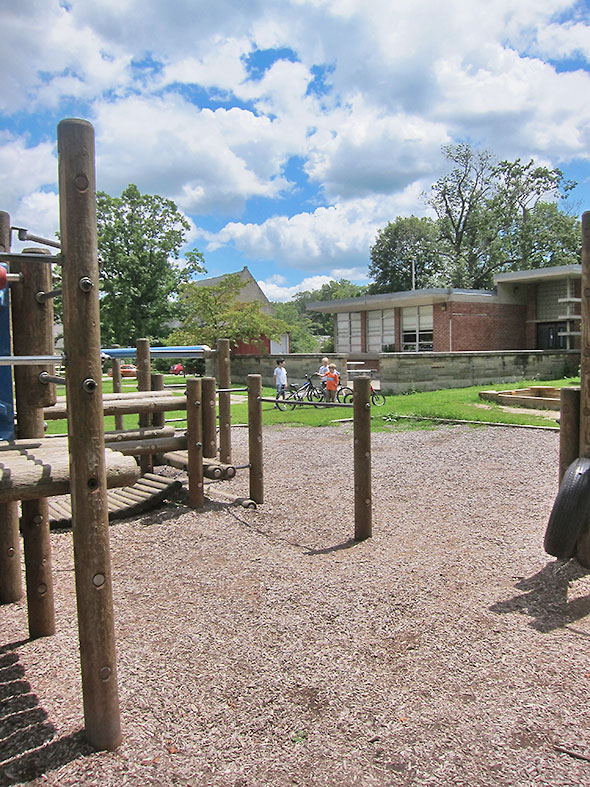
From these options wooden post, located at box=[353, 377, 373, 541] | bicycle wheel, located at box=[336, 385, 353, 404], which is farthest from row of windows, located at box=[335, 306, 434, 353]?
wooden post, located at box=[353, 377, 373, 541]

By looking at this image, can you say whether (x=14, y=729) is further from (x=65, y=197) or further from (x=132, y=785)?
(x=65, y=197)

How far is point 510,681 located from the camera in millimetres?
2941

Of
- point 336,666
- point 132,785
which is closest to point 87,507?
point 132,785

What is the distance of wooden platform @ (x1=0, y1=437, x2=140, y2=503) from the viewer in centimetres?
238

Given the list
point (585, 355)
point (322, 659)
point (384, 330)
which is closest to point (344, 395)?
point (384, 330)

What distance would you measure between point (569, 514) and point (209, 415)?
3.81 metres

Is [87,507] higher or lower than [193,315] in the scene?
lower

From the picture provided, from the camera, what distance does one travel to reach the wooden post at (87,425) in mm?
2316

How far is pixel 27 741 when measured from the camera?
2.53 metres

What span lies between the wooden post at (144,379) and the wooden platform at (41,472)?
481 cm

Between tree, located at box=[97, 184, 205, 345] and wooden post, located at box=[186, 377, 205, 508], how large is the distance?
1314 inches

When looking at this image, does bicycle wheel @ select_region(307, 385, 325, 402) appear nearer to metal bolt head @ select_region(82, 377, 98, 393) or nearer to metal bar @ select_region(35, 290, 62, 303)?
metal bar @ select_region(35, 290, 62, 303)

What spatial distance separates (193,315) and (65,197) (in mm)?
26695

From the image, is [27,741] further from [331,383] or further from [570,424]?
[331,383]
